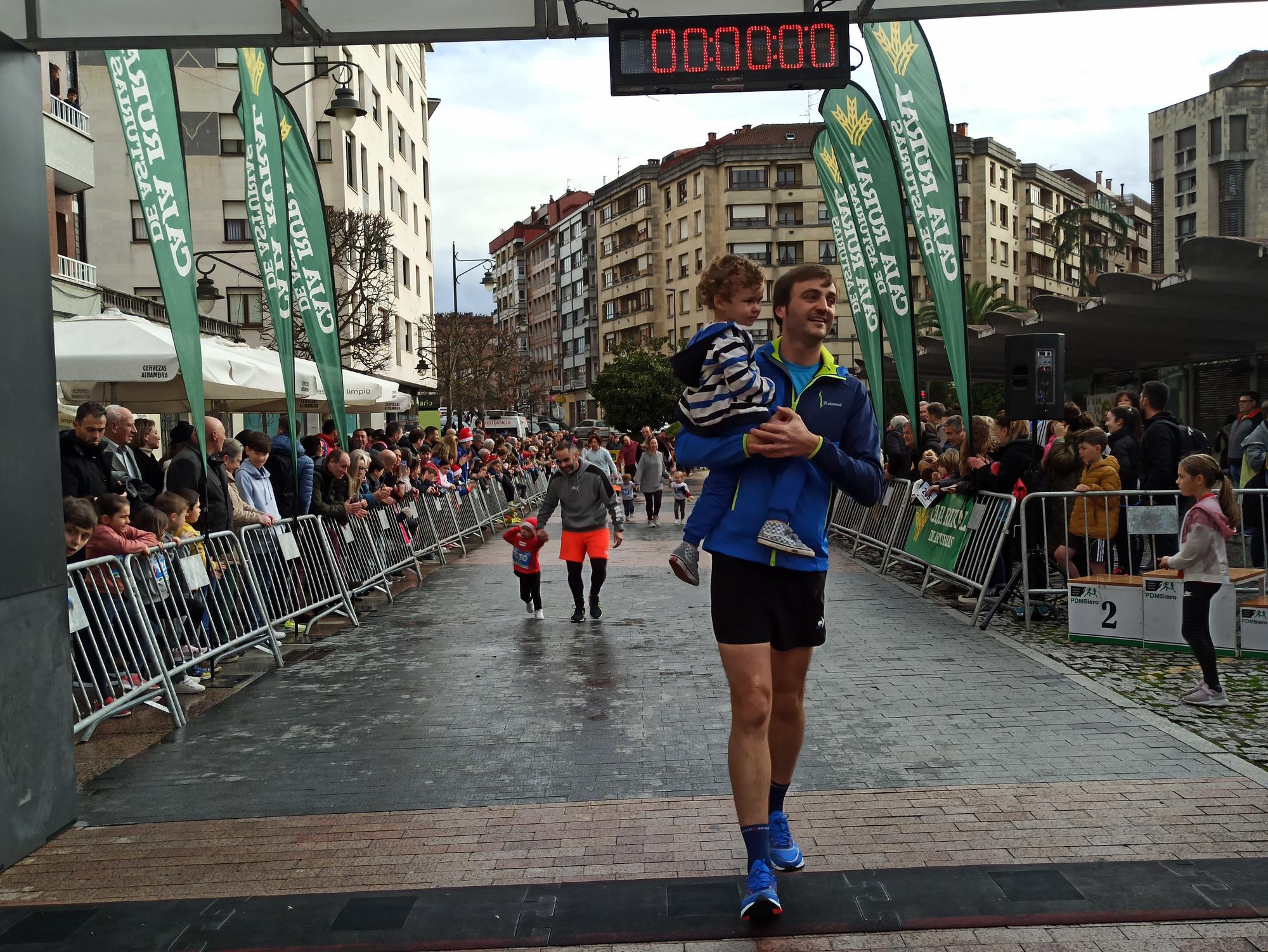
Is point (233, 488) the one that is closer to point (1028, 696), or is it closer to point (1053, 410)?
point (1028, 696)

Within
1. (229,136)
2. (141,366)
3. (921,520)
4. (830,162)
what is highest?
(229,136)

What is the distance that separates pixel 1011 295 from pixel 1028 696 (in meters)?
90.8

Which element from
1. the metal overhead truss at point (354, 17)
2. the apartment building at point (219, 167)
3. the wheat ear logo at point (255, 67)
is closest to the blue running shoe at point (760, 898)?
the metal overhead truss at point (354, 17)

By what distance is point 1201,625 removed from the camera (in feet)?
23.5

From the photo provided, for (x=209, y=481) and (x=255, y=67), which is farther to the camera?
(x=255, y=67)

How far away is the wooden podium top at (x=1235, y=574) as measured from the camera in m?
8.28

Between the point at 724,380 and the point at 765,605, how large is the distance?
2.52 ft

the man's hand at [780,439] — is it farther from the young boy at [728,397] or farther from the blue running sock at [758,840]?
the blue running sock at [758,840]

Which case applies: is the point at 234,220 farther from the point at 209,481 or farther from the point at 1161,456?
the point at 1161,456

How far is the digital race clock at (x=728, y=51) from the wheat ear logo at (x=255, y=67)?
5.61 metres

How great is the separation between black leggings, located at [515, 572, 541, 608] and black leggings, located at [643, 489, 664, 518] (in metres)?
12.9

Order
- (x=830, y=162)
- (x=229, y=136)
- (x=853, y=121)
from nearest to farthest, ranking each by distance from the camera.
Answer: (x=853, y=121) < (x=830, y=162) < (x=229, y=136)

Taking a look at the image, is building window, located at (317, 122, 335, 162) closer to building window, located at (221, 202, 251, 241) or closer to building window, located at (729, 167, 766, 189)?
building window, located at (221, 202, 251, 241)

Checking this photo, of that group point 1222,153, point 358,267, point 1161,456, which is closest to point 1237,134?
point 1222,153
